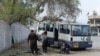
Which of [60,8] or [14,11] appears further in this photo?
[14,11]

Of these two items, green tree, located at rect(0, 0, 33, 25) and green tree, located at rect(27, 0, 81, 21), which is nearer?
green tree, located at rect(27, 0, 81, 21)

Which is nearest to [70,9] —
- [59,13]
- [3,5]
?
[59,13]

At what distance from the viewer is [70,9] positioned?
24.2 meters

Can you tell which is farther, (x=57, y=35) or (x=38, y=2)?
(x=57, y=35)

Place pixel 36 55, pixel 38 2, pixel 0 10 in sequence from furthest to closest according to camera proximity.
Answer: pixel 0 10 < pixel 38 2 < pixel 36 55

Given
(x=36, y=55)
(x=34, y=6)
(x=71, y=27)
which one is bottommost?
(x=36, y=55)

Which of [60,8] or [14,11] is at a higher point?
[60,8]

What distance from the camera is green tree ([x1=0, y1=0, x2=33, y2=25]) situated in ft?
80.1

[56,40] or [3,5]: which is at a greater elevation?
[3,5]

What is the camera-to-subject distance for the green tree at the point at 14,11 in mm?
24422

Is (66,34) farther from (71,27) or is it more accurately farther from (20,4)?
(20,4)

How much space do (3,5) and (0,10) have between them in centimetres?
80

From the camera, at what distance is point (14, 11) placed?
24625 mm

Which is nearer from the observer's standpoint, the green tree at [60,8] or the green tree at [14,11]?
the green tree at [60,8]
